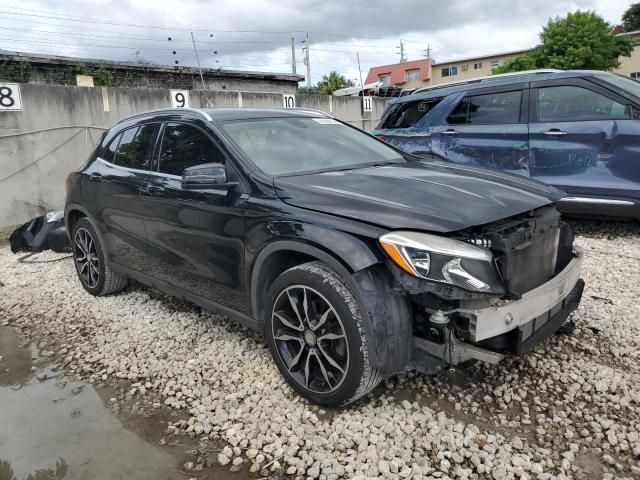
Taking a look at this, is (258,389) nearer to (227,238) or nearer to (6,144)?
(227,238)

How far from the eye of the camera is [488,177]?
311 cm

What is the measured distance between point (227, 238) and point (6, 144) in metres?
7.19

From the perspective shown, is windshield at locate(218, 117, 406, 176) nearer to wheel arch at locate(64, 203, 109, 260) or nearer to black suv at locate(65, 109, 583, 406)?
black suv at locate(65, 109, 583, 406)

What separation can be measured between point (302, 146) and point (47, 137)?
7.30 metres

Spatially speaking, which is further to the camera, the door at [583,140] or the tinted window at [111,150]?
the door at [583,140]

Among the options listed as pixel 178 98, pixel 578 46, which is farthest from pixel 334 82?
pixel 178 98

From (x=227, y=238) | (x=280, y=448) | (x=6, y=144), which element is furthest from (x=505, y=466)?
(x=6, y=144)

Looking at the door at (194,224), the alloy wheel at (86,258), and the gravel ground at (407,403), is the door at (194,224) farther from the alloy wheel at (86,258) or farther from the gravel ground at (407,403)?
the alloy wheel at (86,258)

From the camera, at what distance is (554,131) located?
18.1ft

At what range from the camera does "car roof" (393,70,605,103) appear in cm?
558

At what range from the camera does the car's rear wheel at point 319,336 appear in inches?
96.8

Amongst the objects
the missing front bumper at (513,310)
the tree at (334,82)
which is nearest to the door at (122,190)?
the missing front bumper at (513,310)

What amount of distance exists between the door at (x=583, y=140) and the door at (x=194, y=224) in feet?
13.3

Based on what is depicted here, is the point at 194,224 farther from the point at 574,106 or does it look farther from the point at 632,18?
the point at 632,18
